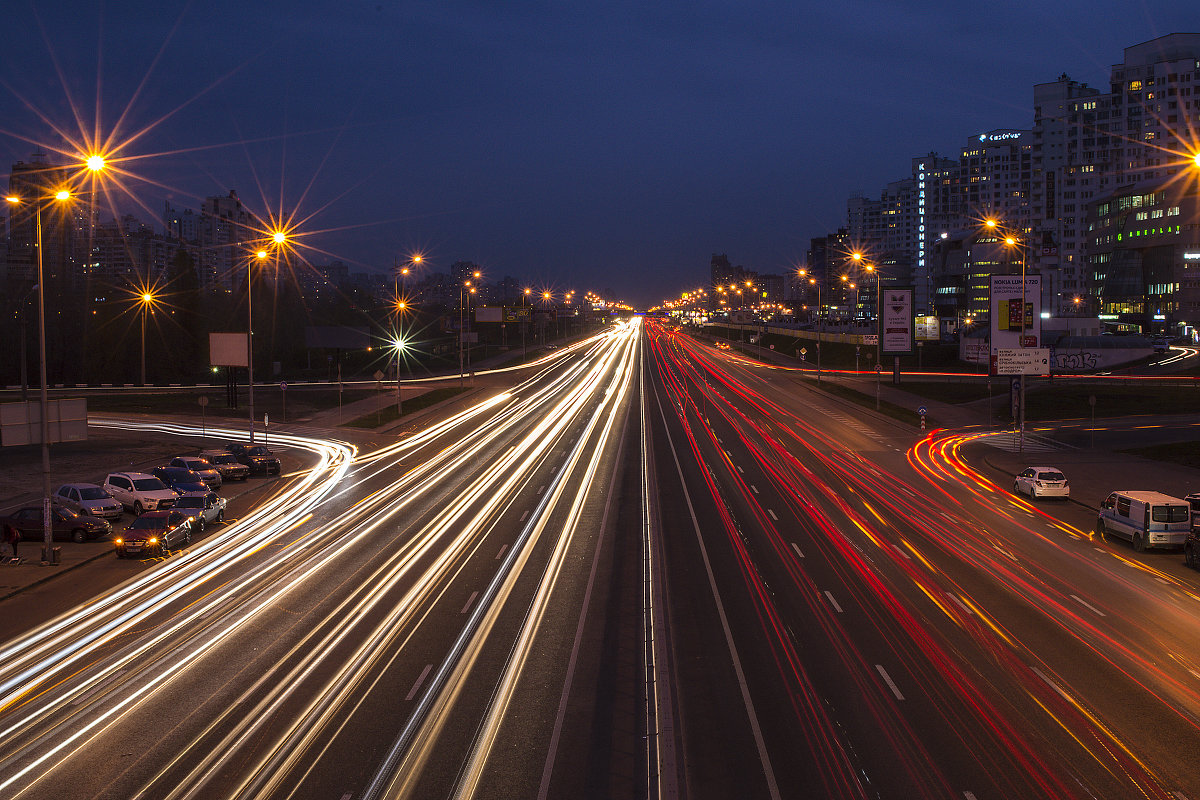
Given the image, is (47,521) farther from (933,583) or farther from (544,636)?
(933,583)

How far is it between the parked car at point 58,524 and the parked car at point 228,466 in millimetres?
10338

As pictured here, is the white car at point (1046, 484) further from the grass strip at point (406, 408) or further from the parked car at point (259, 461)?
the grass strip at point (406, 408)

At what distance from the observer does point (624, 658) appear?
15.4 m

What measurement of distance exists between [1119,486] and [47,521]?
1444 inches

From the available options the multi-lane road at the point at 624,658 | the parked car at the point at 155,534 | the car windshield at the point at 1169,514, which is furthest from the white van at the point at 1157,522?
the parked car at the point at 155,534

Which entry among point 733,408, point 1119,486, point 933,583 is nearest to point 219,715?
point 933,583

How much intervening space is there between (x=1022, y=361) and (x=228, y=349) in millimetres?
44123

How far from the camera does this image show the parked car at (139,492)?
29.5 metres

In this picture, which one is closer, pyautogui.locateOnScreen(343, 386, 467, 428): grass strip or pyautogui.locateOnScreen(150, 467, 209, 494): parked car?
pyautogui.locateOnScreen(150, 467, 209, 494): parked car

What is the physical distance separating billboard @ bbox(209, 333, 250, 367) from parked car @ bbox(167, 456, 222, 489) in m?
13.3

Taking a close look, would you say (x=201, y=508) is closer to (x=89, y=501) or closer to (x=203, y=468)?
(x=89, y=501)

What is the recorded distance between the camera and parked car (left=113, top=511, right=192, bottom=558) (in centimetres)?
2409

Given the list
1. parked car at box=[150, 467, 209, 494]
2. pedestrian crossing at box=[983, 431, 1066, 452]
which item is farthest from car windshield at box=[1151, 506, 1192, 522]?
parked car at box=[150, 467, 209, 494]

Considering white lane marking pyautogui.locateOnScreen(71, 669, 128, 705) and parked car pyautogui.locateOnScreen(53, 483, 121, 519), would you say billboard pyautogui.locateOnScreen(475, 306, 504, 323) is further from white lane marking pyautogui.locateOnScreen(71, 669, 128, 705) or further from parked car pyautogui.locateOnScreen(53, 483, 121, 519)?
white lane marking pyautogui.locateOnScreen(71, 669, 128, 705)
